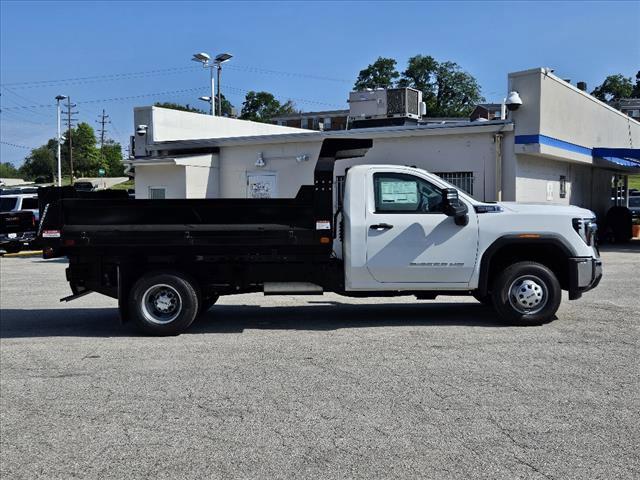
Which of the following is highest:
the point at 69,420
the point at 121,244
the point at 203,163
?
the point at 203,163

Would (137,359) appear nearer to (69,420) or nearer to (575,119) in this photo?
(69,420)

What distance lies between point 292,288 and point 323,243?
0.73 meters

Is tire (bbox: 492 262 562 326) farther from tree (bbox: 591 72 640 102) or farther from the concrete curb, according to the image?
tree (bbox: 591 72 640 102)

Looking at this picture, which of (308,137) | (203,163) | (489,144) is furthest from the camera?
(203,163)

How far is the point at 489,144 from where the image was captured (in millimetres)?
18156

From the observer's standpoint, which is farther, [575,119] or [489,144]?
[575,119]

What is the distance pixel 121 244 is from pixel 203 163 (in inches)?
537

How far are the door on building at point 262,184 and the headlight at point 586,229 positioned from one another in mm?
13472

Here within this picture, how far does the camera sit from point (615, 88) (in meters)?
123

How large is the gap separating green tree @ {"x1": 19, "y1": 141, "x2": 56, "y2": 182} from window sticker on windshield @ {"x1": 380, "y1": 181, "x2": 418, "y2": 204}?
117 m

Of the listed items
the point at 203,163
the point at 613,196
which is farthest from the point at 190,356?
the point at 613,196

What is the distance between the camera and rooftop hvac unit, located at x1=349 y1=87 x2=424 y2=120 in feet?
72.0

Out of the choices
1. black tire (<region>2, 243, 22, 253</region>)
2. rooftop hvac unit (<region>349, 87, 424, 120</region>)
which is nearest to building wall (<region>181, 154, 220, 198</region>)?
rooftop hvac unit (<region>349, 87, 424, 120</region>)

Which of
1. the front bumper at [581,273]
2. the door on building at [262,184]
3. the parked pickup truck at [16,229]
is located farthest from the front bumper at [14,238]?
the front bumper at [581,273]
